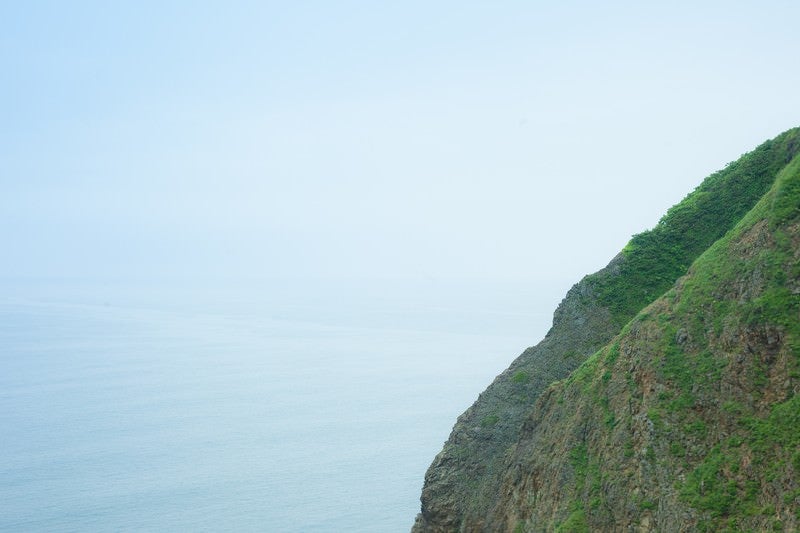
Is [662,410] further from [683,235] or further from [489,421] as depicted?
[683,235]

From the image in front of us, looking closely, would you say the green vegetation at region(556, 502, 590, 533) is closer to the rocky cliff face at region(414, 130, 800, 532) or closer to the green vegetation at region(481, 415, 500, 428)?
the rocky cliff face at region(414, 130, 800, 532)

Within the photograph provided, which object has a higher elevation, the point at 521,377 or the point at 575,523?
the point at 521,377

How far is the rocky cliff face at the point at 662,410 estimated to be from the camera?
22703 millimetres

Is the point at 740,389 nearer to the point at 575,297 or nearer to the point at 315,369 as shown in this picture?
the point at 575,297

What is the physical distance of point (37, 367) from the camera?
631ft

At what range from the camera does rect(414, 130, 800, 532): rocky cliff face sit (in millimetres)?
22703

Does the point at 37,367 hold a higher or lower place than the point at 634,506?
higher

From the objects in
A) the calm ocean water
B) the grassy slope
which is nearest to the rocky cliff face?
the grassy slope

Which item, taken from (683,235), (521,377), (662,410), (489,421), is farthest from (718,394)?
(683,235)

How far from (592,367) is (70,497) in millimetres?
84992

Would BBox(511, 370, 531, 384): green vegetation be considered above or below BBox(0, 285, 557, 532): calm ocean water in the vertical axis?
below

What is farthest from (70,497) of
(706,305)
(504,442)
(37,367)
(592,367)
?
(37,367)

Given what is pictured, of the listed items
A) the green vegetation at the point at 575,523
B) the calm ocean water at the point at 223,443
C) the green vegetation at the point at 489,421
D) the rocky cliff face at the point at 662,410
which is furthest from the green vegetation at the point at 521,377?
the calm ocean water at the point at 223,443

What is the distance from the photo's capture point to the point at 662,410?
2541 cm
